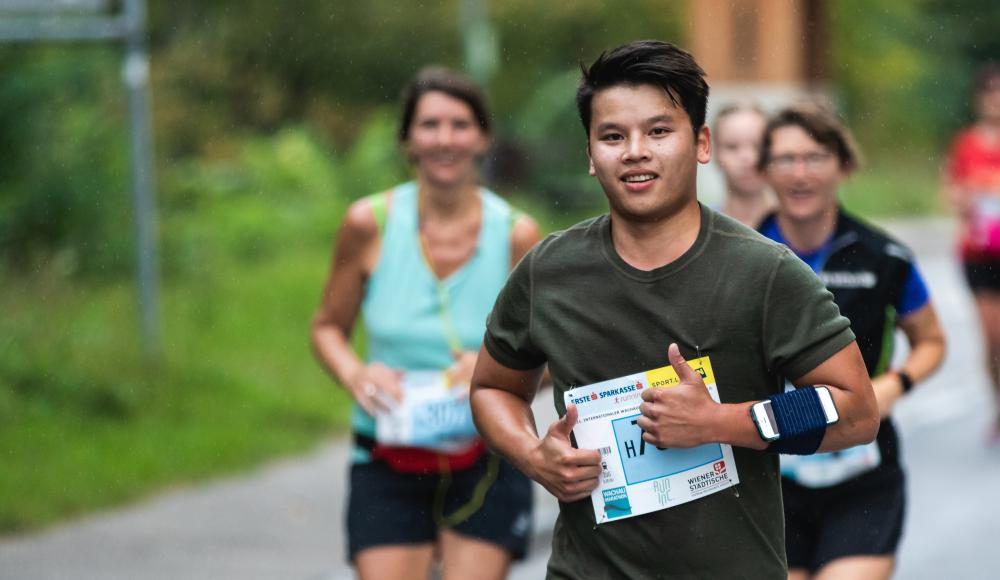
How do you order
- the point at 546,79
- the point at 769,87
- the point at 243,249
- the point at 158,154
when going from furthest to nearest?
1. the point at 546,79
2. the point at 158,154
3. the point at 769,87
4. the point at 243,249

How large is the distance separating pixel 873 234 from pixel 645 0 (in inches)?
1252

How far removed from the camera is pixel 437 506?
14.9 ft

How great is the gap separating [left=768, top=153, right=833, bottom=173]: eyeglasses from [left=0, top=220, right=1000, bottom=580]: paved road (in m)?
3.02

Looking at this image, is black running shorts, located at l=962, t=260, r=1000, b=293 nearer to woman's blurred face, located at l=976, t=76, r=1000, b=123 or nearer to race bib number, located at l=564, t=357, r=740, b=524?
woman's blurred face, located at l=976, t=76, r=1000, b=123

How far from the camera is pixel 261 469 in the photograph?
9188mm

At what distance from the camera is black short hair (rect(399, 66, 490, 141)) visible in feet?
16.1

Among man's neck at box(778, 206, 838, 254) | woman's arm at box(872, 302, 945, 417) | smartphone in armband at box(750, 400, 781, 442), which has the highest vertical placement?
man's neck at box(778, 206, 838, 254)

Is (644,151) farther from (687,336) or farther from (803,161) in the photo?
(803,161)

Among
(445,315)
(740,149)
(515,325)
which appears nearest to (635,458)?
(515,325)

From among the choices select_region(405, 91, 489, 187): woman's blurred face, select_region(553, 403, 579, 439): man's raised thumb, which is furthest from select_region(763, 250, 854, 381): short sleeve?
select_region(405, 91, 489, 187): woman's blurred face

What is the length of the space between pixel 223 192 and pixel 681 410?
58.9 ft

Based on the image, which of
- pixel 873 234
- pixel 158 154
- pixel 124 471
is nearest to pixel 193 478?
pixel 124 471

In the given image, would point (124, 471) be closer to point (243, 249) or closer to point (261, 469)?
point (261, 469)

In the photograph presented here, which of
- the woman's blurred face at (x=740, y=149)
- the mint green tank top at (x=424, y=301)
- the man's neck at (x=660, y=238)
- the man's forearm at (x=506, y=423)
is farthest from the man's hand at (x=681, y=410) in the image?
the woman's blurred face at (x=740, y=149)
